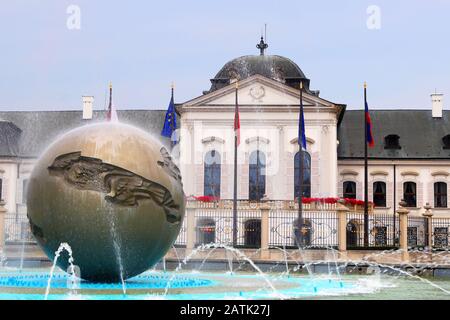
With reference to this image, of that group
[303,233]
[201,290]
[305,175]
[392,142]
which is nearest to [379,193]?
[392,142]

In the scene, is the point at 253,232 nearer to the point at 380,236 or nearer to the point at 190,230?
the point at 380,236

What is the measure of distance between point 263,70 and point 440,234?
17557 millimetres

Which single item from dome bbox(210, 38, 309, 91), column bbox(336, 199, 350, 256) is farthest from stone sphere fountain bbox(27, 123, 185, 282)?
dome bbox(210, 38, 309, 91)

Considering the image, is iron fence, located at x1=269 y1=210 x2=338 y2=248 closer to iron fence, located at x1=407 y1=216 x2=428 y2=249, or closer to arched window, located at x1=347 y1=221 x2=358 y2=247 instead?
arched window, located at x1=347 y1=221 x2=358 y2=247

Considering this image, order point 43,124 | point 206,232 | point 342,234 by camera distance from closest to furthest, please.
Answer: point 342,234
point 206,232
point 43,124

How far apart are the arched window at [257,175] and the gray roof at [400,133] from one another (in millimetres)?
6489

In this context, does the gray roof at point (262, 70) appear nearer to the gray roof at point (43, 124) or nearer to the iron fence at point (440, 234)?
the gray roof at point (43, 124)

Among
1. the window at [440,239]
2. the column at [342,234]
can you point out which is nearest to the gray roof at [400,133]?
the window at [440,239]

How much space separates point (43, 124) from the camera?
181ft

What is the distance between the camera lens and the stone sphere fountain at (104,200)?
13.1 meters

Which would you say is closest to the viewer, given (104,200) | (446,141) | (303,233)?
(104,200)
